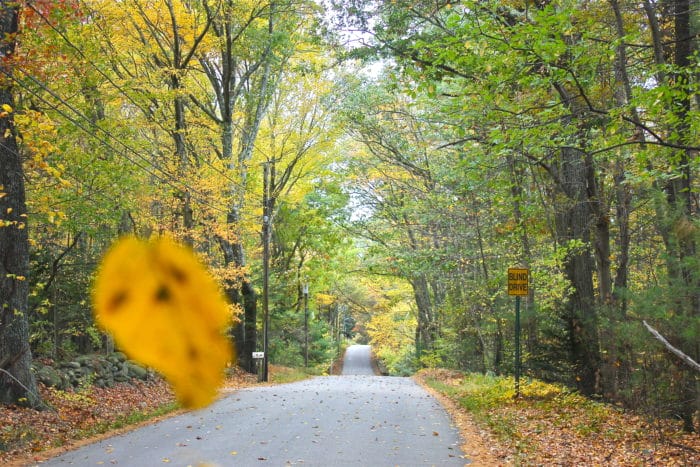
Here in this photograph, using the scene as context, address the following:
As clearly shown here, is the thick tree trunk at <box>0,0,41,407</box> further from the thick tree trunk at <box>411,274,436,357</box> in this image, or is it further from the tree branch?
the thick tree trunk at <box>411,274,436,357</box>

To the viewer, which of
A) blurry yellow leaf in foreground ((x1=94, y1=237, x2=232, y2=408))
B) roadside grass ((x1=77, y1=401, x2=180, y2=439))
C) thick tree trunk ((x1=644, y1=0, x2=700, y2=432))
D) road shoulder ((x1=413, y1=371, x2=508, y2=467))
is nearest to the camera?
blurry yellow leaf in foreground ((x1=94, y1=237, x2=232, y2=408))

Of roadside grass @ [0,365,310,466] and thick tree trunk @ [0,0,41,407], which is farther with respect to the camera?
thick tree trunk @ [0,0,41,407]

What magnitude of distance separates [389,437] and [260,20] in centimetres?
1589

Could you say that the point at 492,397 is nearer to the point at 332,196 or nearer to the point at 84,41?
the point at 84,41

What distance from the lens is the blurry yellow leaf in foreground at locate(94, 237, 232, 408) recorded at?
0.60 meters

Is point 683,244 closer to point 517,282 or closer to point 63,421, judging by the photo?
point 517,282

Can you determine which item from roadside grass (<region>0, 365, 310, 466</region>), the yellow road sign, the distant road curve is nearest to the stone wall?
roadside grass (<region>0, 365, 310, 466</region>)


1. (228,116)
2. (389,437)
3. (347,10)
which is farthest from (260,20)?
(389,437)

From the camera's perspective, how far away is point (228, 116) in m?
21.4

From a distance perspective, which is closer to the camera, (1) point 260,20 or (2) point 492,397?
(2) point 492,397

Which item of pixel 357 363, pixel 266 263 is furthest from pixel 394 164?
pixel 357 363

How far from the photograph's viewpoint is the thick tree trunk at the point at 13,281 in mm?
10523

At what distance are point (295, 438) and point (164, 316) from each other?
986cm

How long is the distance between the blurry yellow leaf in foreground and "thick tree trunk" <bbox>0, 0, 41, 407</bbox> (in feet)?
36.5
